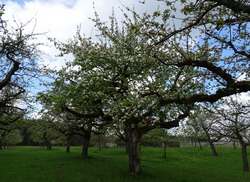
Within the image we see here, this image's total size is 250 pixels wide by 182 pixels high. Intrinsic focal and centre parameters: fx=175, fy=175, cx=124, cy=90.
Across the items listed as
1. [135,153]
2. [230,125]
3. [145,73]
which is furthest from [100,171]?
[230,125]

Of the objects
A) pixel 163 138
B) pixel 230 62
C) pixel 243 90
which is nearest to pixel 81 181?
pixel 243 90

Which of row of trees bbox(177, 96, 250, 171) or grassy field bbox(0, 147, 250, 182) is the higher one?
row of trees bbox(177, 96, 250, 171)

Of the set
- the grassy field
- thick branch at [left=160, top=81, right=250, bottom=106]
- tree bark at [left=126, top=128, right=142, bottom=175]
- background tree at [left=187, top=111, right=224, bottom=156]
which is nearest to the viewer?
thick branch at [left=160, top=81, right=250, bottom=106]

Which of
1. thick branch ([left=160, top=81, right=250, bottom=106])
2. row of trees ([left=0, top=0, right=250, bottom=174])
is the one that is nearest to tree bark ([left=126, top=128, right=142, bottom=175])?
row of trees ([left=0, top=0, right=250, bottom=174])

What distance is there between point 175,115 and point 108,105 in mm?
6573

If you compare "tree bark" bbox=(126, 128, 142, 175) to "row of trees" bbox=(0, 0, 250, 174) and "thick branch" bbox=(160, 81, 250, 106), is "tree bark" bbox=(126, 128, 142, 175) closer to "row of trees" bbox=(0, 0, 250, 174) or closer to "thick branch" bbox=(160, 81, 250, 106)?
"row of trees" bbox=(0, 0, 250, 174)

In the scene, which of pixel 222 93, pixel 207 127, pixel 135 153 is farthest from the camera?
pixel 207 127

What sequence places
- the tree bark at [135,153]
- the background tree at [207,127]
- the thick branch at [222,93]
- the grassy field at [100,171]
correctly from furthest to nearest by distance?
the background tree at [207,127]
the tree bark at [135,153]
the grassy field at [100,171]
the thick branch at [222,93]

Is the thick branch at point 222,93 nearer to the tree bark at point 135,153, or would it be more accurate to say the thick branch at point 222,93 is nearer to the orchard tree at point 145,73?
the orchard tree at point 145,73

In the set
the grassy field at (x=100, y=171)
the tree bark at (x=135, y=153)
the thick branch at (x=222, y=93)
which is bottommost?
the grassy field at (x=100, y=171)

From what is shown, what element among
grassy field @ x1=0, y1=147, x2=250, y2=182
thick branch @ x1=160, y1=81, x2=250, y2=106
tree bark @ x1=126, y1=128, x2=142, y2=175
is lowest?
grassy field @ x1=0, y1=147, x2=250, y2=182

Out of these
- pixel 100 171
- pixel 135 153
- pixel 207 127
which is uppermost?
pixel 207 127

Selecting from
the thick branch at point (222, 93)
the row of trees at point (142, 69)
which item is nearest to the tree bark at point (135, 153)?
the row of trees at point (142, 69)

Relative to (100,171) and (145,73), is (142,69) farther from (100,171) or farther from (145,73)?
(100,171)
